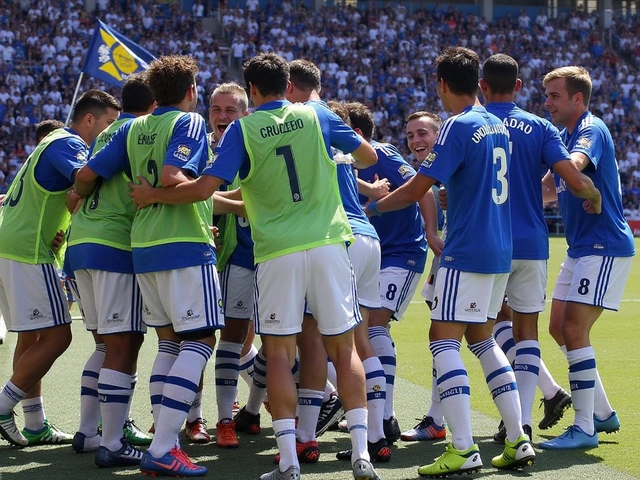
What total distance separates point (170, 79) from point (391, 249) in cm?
221

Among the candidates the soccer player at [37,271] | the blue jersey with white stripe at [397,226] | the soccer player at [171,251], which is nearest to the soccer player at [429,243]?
the blue jersey with white stripe at [397,226]

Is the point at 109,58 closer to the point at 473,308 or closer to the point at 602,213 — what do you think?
the point at 602,213

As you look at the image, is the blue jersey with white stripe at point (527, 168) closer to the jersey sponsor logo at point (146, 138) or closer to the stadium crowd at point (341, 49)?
the jersey sponsor logo at point (146, 138)

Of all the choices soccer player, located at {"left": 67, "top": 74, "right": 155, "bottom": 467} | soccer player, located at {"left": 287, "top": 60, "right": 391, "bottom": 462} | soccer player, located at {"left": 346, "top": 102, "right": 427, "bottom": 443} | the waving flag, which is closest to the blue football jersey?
soccer player, located at {"left": 287, "top": 60, "right": 391, "bottom": 462}

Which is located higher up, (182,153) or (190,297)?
(182,153)

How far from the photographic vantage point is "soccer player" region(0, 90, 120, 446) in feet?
20.8

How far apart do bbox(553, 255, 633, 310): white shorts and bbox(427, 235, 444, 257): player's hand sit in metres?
0.93

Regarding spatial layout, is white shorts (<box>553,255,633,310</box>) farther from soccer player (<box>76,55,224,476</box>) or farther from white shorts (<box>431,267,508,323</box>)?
soccer player (<box>76,55,224,476</box>)

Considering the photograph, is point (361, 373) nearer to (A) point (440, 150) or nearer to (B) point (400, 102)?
(A) point (440, 150)

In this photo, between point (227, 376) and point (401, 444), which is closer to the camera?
point (401, 444)

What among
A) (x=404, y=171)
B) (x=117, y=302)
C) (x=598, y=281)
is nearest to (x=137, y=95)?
(x=117, y=302)

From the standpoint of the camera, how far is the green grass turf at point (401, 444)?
18.6 feet

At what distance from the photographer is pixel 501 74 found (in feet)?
20.2

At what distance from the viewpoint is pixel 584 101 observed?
6.69 m
